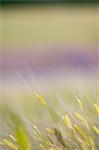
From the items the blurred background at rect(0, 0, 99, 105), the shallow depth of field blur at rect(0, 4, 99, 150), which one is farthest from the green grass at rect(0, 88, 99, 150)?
the blurred background at rect(0, 0, 99, 105)

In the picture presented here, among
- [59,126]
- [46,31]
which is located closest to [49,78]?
[59,126]

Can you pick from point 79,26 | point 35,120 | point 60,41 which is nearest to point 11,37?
point 60,41

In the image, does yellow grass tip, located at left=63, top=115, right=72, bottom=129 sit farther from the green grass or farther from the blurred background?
the blurred background

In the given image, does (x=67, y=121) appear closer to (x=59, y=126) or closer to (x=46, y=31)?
(x=59, y=126)

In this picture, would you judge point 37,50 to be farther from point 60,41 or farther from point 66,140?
point 66,140

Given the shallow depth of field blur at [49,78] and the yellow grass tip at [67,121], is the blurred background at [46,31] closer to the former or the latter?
the shallow depth of field blur at [49,78]

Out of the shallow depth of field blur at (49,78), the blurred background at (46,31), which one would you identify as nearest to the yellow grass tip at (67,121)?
the shallow depth of field blur at (49,78)

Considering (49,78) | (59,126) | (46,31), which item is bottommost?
(46,31)

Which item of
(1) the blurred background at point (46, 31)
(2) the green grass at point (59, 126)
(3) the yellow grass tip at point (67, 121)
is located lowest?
(1) the blurred background at point (46, 31)
